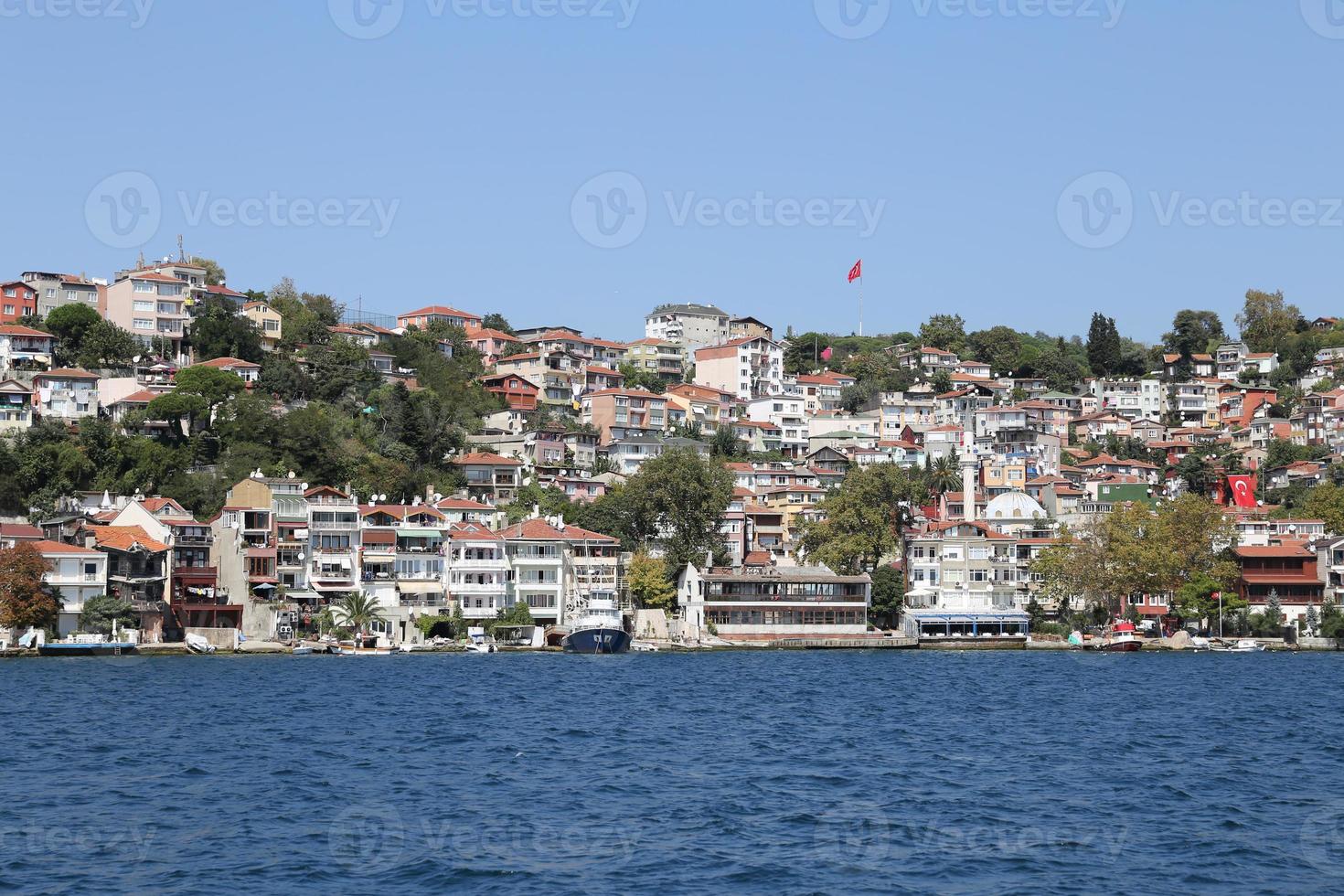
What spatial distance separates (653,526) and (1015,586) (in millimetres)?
19955

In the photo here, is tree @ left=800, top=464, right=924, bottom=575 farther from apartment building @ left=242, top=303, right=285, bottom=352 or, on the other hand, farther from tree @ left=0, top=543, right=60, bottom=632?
apartment building @ left=242, top=303, right=285, bottom=352

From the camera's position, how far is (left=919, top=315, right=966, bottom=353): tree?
515ft

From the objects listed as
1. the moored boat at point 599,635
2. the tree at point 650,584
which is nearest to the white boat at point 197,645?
the moored boat at point 599,635

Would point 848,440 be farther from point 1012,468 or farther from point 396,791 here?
point 396,791

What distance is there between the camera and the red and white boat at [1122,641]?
76.2m

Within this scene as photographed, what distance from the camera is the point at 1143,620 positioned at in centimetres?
8219

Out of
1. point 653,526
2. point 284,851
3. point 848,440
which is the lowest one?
point 284,851

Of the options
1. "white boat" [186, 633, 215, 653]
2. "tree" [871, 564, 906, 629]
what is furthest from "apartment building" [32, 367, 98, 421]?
"tree" [871, 564, 906, 629]

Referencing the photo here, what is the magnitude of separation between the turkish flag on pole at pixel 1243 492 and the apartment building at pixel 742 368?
130 ft

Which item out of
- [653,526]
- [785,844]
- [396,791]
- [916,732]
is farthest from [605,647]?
[785,844]

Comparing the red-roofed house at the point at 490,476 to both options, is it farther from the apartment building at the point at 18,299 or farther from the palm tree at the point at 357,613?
the apartment building at the point at 18,299

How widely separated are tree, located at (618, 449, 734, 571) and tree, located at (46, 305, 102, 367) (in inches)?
1595

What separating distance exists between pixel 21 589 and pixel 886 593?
42266 mm

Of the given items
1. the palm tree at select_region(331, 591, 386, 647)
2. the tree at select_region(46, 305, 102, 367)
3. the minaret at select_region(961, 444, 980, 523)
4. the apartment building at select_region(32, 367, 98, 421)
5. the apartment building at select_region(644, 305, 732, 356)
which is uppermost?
the apartment building at select_region(644, 305, 732, 356)
